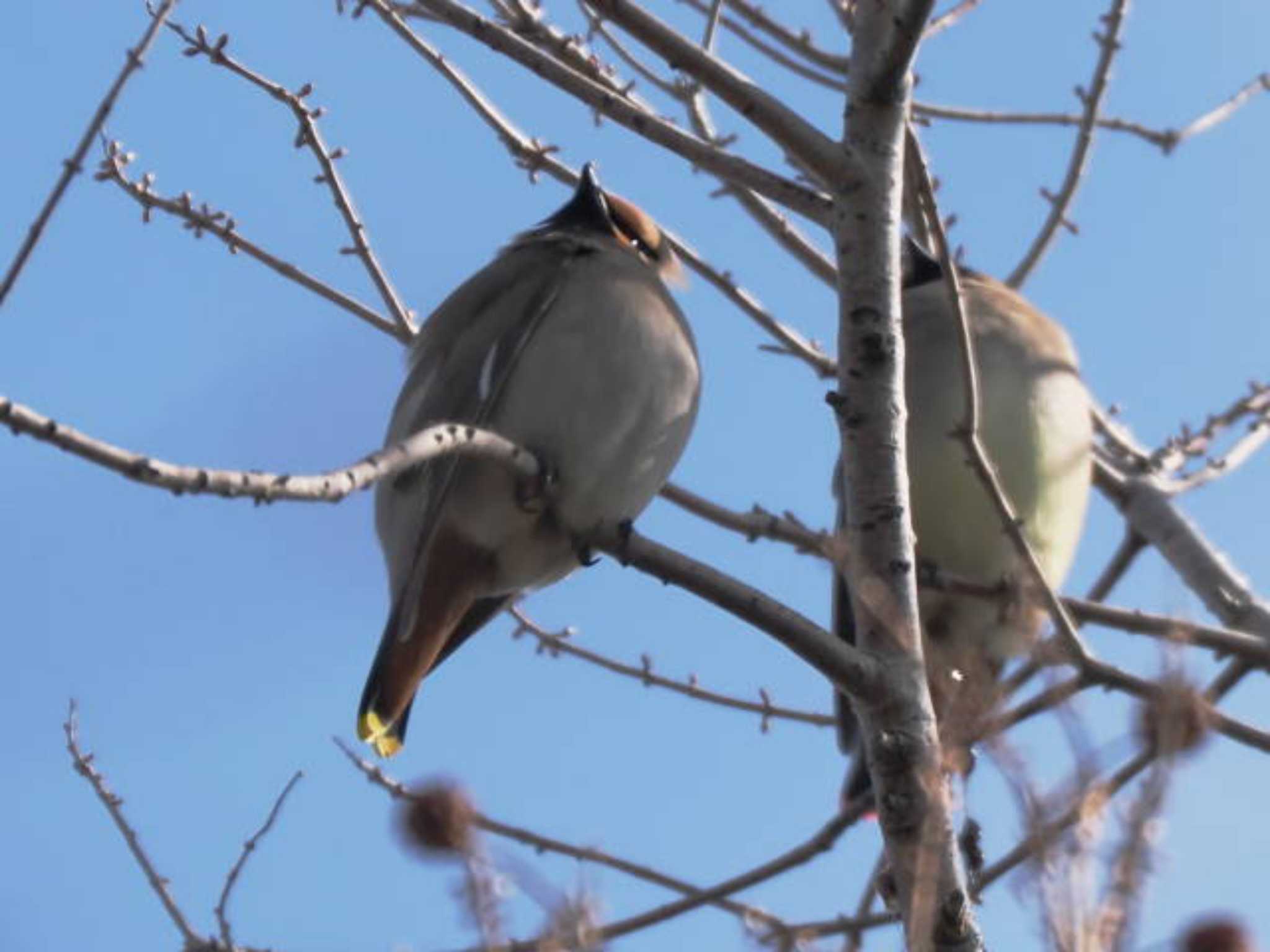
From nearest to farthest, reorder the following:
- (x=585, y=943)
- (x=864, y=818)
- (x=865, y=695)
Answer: (x=585, y=943) < (x=865, y=695) < (x=864, y=818)

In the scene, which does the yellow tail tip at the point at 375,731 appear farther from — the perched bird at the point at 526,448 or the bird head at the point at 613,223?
the bird head at the point at 613,223

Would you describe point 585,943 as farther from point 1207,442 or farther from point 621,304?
point 1207,442

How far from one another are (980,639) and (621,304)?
1121 millimetres

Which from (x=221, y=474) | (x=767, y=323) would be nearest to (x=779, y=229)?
(x=767, y=323)

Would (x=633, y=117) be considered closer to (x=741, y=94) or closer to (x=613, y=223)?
(x=741, y=94)

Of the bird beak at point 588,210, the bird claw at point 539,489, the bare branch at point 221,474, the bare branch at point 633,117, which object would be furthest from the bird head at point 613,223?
the bare branch at point 221,474

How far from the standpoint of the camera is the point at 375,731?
4.13 meters

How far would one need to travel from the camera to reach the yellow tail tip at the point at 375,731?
163 inches

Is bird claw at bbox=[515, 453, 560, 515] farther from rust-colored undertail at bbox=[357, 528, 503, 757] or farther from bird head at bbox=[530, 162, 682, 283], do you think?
bird head at bbox=[530, 162, 682, 283]

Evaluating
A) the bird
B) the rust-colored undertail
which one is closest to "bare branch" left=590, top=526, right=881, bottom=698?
the rust-colored undertail

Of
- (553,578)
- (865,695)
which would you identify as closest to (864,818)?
(865,695)

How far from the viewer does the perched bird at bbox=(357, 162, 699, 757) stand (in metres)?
4.13

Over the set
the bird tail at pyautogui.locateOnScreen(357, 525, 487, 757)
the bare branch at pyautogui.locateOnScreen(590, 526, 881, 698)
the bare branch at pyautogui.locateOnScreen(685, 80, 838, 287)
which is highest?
the bare branch at pyautogui.locateOnScreen(685, 80, 838, 287)

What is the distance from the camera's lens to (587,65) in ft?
13.8
